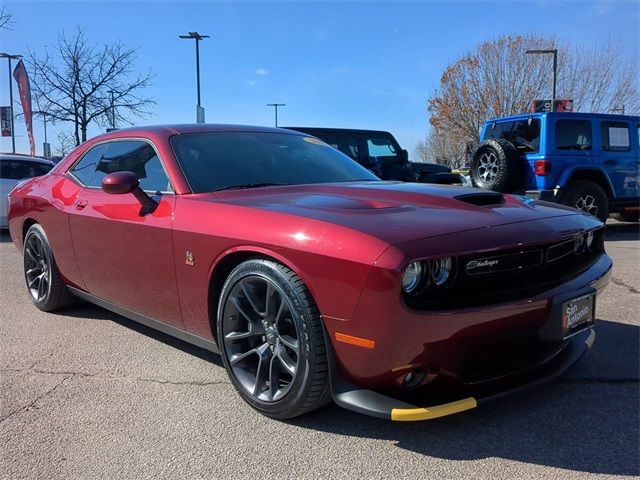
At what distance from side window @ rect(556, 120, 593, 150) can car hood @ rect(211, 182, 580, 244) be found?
20.8 feet

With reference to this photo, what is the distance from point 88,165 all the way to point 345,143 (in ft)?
21.0

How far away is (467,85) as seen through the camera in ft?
98.7

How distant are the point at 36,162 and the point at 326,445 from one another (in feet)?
31.2

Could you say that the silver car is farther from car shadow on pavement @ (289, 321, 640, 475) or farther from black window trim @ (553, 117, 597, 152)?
car shadow on pavement @ (289, 321, 640, 475)

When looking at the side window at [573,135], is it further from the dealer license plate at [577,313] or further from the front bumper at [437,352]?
the front bumper at [437,352]

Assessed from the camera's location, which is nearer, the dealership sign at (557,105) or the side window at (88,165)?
the side window at (88,165)

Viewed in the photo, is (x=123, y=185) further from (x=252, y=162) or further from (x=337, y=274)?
(x=337, y=274)

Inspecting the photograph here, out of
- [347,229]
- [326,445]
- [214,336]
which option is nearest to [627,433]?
[326,445]

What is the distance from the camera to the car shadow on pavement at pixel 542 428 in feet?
7.54

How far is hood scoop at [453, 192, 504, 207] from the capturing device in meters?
2.91

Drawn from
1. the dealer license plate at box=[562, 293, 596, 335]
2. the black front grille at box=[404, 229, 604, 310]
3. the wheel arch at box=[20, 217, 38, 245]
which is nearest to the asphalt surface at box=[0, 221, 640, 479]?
the dealer license plate at box=[562, 293, 596, 335]

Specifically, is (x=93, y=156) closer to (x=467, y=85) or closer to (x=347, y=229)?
(x=347, y=229)

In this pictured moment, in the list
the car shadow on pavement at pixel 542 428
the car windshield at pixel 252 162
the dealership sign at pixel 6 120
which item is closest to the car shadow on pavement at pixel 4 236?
the car windshield at pixel 252 162

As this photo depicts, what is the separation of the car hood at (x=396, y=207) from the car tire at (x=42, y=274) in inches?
83.8
